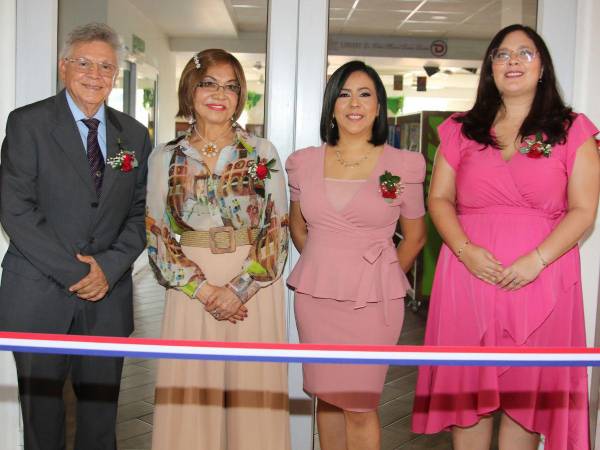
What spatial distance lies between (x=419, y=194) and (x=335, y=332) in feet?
2.22

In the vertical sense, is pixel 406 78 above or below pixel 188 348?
above

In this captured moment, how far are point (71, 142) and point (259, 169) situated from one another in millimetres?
757

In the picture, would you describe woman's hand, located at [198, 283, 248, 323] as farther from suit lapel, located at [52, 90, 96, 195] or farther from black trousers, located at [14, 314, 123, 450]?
suit lapel, located at [52, 90, 96, 195]

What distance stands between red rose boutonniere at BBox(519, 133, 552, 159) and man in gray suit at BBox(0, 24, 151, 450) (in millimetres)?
1584

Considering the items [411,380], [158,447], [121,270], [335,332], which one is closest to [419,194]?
[335,332]

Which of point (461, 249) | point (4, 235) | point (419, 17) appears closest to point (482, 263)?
point (461, 249)

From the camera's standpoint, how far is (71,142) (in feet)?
10.0

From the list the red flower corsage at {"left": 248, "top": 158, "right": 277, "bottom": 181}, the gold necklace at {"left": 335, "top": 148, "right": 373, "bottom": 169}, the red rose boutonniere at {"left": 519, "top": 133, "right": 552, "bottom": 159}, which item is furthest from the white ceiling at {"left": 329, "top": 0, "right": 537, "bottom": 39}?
the red flower corsage at {"left": 248, "top": 158, "right": 277, "bottom": 181}

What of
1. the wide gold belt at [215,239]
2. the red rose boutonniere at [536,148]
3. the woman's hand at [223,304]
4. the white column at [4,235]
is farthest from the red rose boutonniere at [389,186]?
the white column at [4,235]

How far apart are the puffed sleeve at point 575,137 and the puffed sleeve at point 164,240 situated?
1516mm

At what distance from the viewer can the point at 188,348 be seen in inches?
83.3

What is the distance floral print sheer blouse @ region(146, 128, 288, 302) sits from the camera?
3045mm

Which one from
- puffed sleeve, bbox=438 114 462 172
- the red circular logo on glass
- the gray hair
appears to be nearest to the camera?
the gray hair

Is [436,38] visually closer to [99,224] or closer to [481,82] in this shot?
[481,82]
